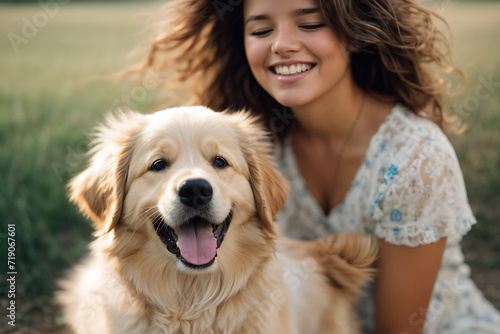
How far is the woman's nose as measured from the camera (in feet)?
8.37

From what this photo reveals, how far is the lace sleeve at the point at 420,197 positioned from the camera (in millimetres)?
2574

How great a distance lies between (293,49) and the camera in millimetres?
2564

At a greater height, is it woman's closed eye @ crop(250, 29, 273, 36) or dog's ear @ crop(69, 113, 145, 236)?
woman's closed eye @ crop(250, 29, 273, 36)

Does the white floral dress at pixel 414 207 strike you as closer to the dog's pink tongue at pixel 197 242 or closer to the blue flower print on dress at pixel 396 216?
the blue flower print on dress at pixel 396 216

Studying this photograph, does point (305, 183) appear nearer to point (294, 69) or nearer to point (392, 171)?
point (392, 171)

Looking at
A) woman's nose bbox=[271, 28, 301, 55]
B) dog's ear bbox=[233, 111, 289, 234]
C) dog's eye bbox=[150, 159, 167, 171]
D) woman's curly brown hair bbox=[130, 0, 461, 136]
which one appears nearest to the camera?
dog's eye bbox=[150, 159, 167, 171]

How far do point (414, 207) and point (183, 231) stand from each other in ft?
4.17

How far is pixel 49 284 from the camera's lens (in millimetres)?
3369

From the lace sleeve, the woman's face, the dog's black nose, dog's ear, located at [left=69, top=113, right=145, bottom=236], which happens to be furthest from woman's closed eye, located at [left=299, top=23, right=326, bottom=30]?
the dog's black nose

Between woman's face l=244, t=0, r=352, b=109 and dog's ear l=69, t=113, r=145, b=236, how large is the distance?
79cm

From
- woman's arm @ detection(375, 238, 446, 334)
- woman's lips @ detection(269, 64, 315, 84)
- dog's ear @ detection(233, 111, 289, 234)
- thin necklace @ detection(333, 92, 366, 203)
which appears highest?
woman's lips @ detection(269, 64, 315, 84)

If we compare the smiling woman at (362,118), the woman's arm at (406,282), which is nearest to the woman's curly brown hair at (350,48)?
the smiling woman at (362,118)

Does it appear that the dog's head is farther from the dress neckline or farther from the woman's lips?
the dress neckline

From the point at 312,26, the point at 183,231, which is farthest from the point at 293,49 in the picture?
the point at 183,231
